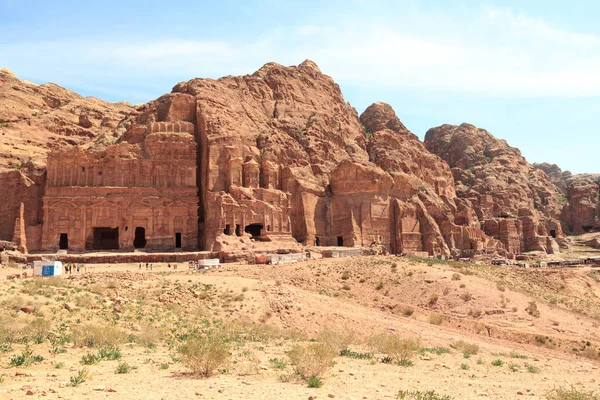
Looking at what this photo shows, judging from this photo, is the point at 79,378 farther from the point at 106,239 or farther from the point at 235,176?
the point at 106,239

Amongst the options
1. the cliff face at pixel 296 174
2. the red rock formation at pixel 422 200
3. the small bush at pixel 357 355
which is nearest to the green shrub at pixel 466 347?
the small bush at pixel 357 355

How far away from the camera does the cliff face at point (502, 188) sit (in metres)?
78.4

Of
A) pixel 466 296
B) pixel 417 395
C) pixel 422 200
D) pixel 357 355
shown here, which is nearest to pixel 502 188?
pixel 422 200

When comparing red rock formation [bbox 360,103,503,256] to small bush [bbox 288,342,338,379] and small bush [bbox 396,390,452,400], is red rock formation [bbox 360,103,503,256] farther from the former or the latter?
small bush [bbox 396,390,452,400]

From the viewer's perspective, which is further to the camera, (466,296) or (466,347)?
(466,296)

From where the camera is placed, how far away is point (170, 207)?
52062mm

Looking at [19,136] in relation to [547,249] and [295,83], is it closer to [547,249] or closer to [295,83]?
[295,83]

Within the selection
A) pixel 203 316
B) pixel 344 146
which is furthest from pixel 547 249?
pixel 203 316

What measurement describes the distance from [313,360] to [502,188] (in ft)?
273

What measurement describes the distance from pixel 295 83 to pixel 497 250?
36103 millimetres

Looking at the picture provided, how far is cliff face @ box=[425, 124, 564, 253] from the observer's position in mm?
78438

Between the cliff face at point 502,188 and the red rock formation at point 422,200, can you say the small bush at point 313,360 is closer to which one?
the red rock formation at point 422,200

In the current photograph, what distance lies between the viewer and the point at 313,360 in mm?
13227

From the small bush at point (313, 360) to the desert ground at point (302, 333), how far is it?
4 cm
